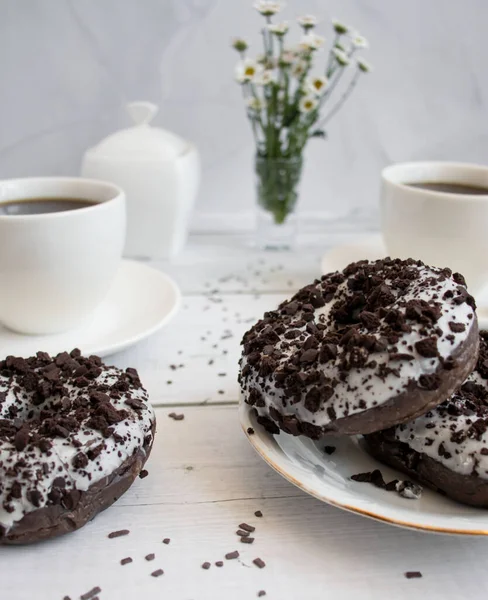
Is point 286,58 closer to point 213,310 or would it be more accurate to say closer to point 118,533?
point 213,310

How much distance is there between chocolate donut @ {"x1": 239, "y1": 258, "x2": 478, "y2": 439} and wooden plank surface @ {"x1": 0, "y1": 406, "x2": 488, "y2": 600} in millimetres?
115

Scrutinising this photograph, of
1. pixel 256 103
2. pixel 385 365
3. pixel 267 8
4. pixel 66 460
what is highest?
pixel 267 8

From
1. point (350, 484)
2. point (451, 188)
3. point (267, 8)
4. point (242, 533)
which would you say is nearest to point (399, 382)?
point (350, 484)

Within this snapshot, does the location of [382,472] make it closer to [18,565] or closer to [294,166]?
[18,565]

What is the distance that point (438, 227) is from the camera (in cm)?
137

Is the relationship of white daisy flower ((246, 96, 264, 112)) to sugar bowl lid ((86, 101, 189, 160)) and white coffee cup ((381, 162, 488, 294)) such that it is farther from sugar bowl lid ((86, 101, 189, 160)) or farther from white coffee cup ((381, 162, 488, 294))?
white coffee cup ((381, 162, 488, 294))

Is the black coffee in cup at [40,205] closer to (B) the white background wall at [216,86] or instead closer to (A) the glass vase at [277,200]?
(A) the glass vase at [277,200]

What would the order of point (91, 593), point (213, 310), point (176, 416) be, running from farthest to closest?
point (213, 310) < point (176, 416) < point (91, 593)

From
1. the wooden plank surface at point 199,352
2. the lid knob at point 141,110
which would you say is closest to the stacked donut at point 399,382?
the wooden plank surface at point 199,352

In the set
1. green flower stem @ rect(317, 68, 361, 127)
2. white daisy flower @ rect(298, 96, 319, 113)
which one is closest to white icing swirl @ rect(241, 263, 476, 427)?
white daisy flower @ rect(298, 96, 319, 113)

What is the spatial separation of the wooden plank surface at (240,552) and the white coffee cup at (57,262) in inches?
17.8

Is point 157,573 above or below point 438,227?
below

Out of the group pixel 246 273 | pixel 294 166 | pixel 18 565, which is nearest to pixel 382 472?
pixel 18 565

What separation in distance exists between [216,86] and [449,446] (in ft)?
4.72
